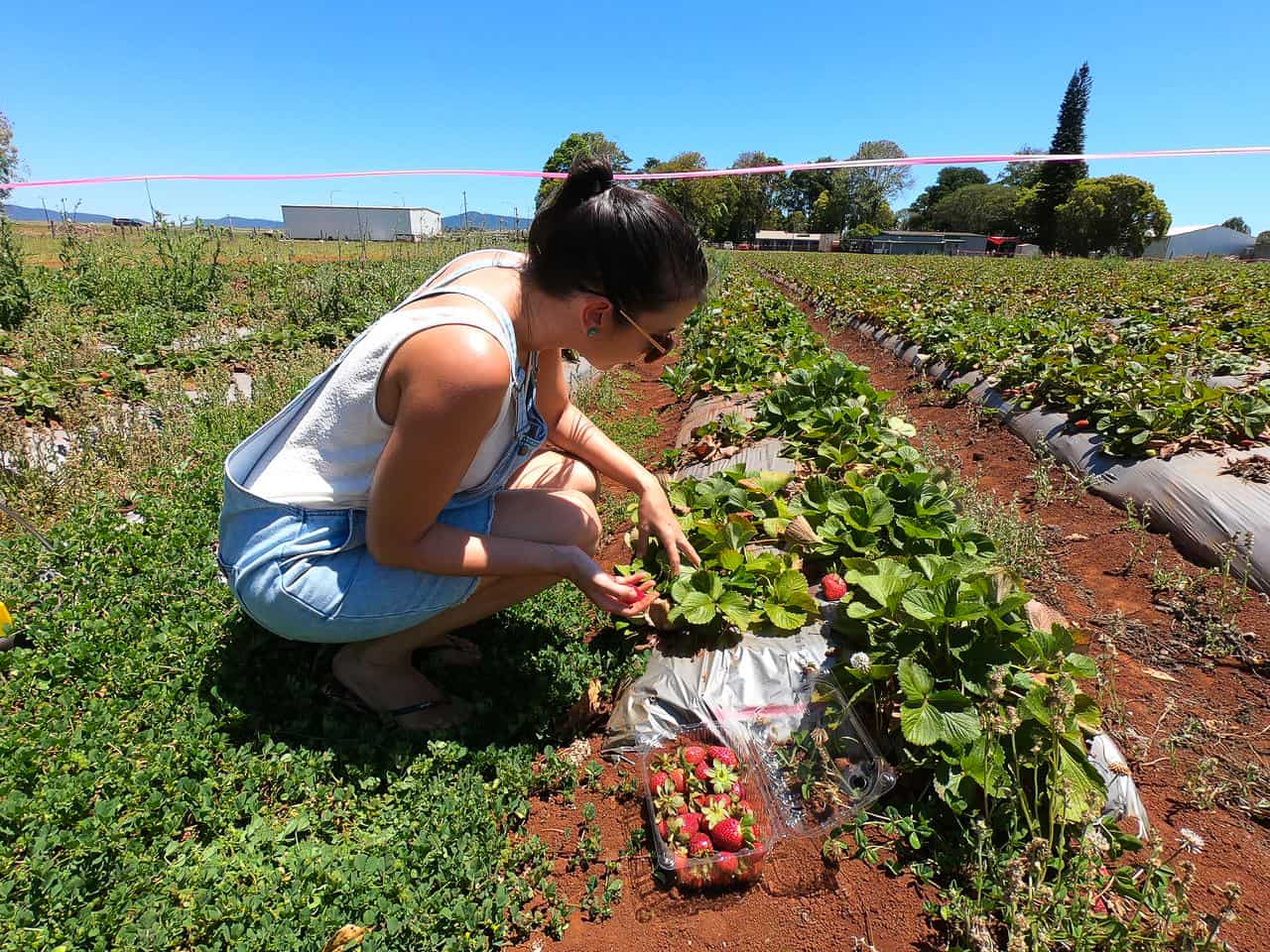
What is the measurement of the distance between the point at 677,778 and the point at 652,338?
1178mm

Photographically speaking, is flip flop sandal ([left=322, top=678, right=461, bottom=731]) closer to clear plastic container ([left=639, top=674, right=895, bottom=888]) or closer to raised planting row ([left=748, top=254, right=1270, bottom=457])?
clear plastic container ([left=639, top=674, right=895, bottom=888])

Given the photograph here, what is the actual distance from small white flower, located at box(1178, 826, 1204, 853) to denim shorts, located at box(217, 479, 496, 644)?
1.92 m

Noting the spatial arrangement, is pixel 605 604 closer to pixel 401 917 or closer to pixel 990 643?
pixel 401 917

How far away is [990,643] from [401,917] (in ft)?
5.12

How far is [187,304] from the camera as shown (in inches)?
296

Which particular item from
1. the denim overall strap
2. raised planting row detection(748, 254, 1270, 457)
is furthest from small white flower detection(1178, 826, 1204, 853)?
raised planting row detection(748, 254, 1270, 457)

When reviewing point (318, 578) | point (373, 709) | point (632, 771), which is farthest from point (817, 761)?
point (318, 578)

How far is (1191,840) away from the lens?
5.34 feet

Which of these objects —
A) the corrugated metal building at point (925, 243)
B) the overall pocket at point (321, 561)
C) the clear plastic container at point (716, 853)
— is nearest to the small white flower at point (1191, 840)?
the clear plastic container at point (716, 853)

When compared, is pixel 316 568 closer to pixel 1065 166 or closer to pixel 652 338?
pixel 652 338

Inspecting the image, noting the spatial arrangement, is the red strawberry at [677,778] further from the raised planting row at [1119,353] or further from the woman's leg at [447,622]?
the raised planting row at [1119,353]

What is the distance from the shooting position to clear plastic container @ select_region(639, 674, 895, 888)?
5.62 feet

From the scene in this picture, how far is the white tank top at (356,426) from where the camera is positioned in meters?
1.59

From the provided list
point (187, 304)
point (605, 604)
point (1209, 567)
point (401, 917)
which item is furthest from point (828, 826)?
point (187, 304)
